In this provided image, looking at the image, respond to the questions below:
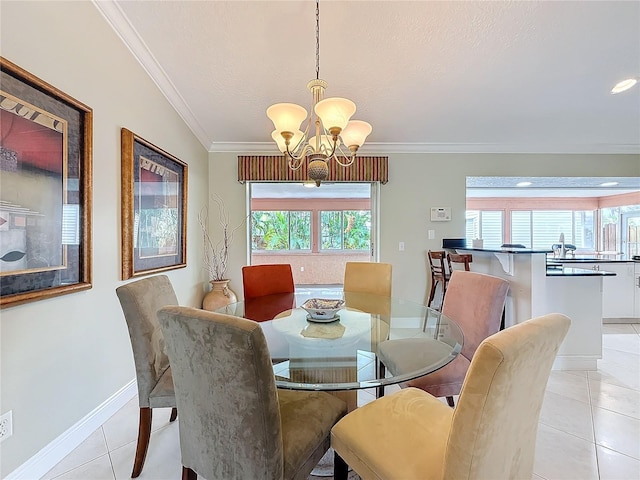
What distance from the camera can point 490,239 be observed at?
730 cm

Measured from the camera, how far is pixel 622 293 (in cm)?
378

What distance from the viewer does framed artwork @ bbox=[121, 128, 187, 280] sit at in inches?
77.5

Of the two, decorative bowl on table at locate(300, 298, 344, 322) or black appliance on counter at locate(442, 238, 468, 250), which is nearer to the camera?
decorative bowl on table at locate(300, 298, 344, 322)

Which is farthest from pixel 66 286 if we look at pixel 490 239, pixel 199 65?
pixel 490 239

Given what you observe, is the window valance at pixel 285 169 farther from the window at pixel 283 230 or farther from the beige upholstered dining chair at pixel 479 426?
the window at pixel 283 230

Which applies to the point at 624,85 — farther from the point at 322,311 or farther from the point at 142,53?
the point at 142,53

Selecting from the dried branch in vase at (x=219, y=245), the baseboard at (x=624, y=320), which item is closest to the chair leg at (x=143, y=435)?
the dried branch in vase at (x=219, y=245)

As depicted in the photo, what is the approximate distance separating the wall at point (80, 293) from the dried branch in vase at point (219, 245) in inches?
58.3

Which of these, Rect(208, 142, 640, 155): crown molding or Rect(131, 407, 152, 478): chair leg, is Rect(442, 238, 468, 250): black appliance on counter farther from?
Rect(131, 407, 152, 478): chair leg

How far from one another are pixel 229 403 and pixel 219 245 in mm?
3079

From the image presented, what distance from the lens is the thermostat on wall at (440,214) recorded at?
3.80 m

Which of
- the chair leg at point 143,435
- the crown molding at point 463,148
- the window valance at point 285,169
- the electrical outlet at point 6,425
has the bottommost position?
the chair leg at point 143,435

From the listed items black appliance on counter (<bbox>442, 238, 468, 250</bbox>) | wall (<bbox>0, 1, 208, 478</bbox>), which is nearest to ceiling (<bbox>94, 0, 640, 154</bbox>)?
wall (<bbox>0, 1, 208, 478</bbox>)

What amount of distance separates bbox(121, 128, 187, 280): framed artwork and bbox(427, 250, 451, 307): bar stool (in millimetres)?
2802
